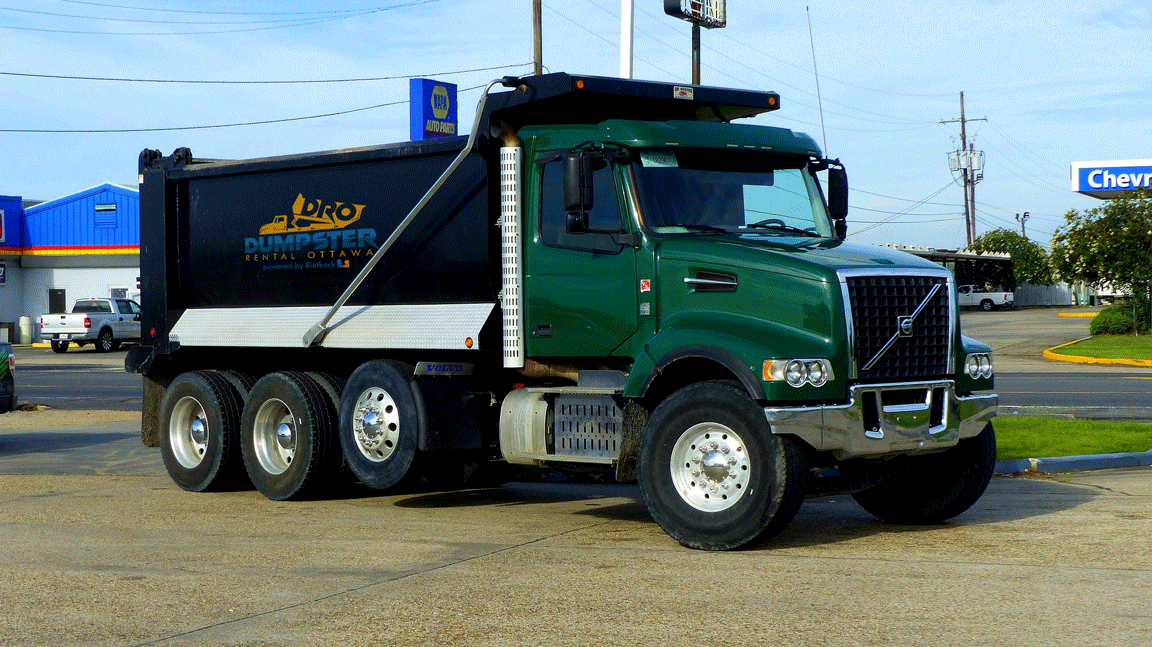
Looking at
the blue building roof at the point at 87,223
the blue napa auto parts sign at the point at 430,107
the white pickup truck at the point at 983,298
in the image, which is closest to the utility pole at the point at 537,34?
Result: the blue napa auto parts sign at the point at 430,107

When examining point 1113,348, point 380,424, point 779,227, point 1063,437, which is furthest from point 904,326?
point 1113,348

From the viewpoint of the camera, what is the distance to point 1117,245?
37.8 metres

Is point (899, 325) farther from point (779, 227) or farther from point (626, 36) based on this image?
point (626, 36)

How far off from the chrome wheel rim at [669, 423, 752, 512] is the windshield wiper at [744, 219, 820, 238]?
5.55 ft

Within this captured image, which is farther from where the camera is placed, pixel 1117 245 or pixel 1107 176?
pixel 1107 176

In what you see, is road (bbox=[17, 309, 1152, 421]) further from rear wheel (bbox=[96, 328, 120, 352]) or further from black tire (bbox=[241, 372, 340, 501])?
black tire (bbox=[241, 372, 340, 501])

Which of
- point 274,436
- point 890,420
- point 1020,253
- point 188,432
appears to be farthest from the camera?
point 1020,253

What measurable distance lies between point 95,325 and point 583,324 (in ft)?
131

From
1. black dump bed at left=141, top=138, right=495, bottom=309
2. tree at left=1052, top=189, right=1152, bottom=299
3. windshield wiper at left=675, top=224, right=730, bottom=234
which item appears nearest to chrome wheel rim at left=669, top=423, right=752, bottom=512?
windshield wiper at left=675, top=224, right=730, bottom=234

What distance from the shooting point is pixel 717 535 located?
8.28m

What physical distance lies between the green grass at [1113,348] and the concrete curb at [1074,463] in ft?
62.6

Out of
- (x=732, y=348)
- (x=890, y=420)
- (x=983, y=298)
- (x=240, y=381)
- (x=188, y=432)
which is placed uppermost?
(x=983, y=298)

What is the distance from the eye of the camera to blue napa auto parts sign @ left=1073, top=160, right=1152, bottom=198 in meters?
46.6

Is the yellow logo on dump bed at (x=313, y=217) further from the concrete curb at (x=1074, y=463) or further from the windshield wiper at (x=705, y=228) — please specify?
the concrete curb at (x=1074, y=463)
